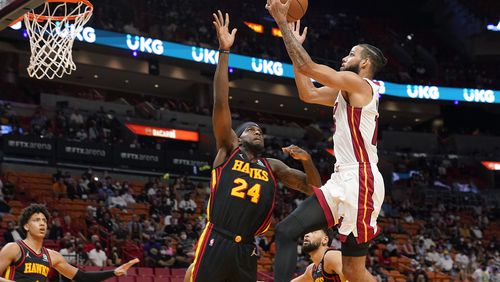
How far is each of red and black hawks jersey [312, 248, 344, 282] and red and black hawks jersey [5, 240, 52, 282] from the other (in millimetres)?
2534

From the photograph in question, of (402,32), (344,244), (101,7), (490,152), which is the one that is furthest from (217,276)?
(402,32)

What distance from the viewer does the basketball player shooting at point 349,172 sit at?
17.2ft

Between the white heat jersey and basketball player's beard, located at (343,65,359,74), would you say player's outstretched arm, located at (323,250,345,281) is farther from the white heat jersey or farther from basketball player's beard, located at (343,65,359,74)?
basketball player's beard, located at (343,65,359,74)

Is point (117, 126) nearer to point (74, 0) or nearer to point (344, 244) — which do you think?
point (74, 0)

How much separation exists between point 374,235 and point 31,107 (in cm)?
2011

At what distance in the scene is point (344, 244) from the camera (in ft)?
17.8

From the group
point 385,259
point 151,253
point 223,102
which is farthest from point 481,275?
point 223,102

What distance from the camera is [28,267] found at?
748 centimetres

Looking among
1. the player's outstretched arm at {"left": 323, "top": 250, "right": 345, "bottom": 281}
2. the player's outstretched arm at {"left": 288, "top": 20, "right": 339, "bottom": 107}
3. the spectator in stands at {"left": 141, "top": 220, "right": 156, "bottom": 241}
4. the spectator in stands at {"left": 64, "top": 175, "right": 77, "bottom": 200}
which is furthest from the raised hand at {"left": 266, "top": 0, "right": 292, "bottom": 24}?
the spectator in stands at {"left": 64, "top": 175, "right": 77, "bottom": 200}

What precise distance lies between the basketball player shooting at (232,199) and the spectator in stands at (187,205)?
47.1 ft

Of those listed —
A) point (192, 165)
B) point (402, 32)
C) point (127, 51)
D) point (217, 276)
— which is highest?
point (402, 32)

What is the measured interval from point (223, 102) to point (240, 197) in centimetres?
68

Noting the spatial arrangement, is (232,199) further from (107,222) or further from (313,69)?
(107,222)

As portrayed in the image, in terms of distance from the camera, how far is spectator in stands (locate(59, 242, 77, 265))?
48.8ft
